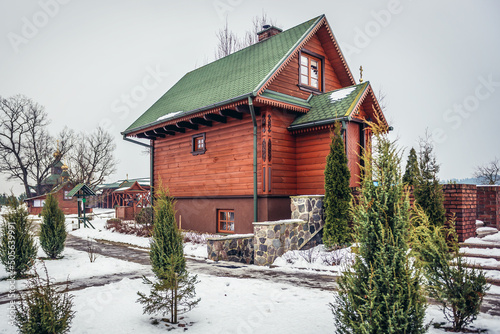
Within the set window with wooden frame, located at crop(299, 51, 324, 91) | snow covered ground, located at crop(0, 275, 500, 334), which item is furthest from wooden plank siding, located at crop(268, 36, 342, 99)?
snow covered ground, located at crop(0, 275, 500, 334)

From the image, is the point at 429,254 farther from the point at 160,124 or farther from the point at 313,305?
the point at 160,124

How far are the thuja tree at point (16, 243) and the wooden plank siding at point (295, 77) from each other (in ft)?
28.7

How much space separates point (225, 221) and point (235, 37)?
19992mm

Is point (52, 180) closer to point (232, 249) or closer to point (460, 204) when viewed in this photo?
point (232, 249)

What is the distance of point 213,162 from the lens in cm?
1421

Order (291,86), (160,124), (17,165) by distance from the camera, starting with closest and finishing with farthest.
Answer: (291,86)
(160,124)
(17,165)

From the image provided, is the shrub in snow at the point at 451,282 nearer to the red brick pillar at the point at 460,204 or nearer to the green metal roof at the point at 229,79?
the red brick pillar at the point at 460,204

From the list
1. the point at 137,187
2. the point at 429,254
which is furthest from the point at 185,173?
the point at 137,187

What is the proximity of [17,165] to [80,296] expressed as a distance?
38547mm

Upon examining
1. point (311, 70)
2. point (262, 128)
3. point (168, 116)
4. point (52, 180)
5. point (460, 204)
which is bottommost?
point (460, 204)

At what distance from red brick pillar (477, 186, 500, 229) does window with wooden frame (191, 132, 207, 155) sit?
1007cm

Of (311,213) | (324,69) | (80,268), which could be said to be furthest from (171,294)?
(324,69)

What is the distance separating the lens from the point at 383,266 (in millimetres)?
3549

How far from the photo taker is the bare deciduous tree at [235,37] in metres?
28.6
